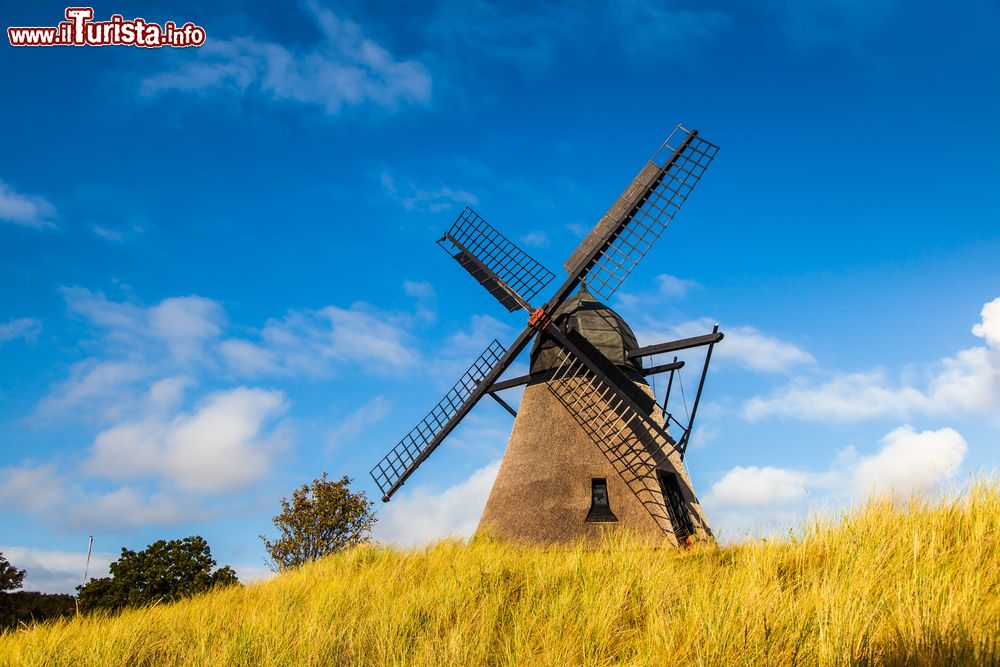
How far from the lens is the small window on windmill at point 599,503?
14086mm

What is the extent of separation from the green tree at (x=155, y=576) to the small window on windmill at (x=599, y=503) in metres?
13.4

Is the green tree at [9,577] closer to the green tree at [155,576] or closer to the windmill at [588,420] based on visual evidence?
the green tree at [155,576]

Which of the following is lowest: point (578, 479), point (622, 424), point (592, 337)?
point (578, 479)

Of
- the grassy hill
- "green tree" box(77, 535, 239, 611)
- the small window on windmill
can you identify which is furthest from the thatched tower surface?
"green tree" box(77, 535, 239, 611)

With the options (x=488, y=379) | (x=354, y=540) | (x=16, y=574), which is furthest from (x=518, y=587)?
(x=16, y=574)

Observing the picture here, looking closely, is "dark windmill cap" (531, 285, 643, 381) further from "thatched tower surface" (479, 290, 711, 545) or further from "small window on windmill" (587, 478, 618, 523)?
"small window on windmill" (587, 478, 618, 523)

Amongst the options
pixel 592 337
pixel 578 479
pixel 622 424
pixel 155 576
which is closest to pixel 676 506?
pixel 622 424

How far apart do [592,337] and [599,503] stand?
12.9ft

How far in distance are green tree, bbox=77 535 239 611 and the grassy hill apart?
13247 millimetres

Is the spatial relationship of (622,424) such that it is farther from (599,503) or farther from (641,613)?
(641,613)

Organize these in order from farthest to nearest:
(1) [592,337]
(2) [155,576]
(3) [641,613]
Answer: (2) [155,576] → (1) [592,337] → (3) [641,613]

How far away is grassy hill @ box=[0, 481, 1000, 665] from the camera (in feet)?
17.4

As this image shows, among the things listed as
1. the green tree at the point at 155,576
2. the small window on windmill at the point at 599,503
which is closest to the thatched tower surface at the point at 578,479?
the small window on windmill at the point at 599,503

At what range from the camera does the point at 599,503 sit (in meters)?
14.4
